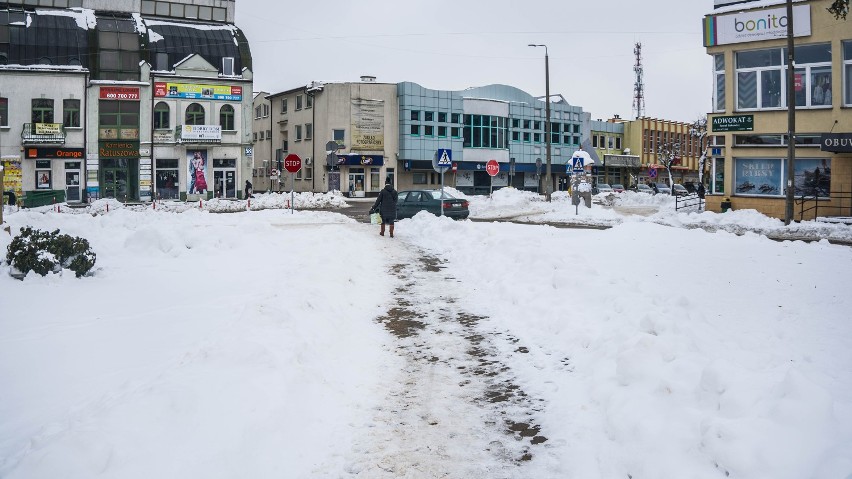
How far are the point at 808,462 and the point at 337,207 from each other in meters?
40.5

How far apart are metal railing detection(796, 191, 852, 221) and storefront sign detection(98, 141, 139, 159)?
40940 millimetres

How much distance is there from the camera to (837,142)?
24656mm

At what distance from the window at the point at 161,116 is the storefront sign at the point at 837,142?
40.6 meters

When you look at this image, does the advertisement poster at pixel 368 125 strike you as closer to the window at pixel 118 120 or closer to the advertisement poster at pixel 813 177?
the window at pixel 118 120

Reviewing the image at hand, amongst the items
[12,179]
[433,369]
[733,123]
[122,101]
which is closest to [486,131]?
[122,101]

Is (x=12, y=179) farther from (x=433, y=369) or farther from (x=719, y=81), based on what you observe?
(x=433, y=369)

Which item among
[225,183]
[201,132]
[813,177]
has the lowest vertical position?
[813,177]

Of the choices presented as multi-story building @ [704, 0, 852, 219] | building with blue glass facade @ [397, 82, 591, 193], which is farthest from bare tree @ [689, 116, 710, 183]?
multi-story building @ [704, 0, 852, 219]

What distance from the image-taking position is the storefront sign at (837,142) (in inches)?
966

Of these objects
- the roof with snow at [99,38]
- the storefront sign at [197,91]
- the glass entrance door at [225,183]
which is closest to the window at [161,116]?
the storefront sign at [197,91]

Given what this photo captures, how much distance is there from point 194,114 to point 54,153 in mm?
9566

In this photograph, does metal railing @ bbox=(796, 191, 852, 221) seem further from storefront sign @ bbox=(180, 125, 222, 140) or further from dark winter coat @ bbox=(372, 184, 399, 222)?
storefront sign @ bbox=(180, 125, 222, 140)

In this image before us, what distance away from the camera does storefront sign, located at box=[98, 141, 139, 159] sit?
45531 millimetres

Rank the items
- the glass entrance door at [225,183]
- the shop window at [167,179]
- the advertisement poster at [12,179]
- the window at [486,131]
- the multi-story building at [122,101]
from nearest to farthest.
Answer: the advertisement poster at [12,179], the multi-story building at [122,101], the shop window at [167,179], the glass entrance door at [225,183], the window at [486,131]
